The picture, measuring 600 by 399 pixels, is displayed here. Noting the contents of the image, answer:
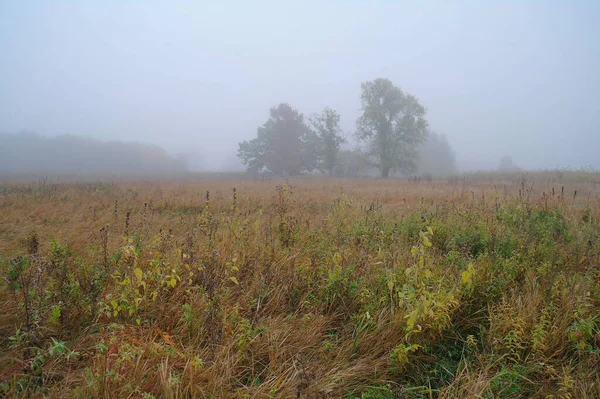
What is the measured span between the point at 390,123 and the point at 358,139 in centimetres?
393

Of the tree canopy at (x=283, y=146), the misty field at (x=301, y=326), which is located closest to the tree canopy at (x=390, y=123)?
the tree canopy at (x=283, y=146)

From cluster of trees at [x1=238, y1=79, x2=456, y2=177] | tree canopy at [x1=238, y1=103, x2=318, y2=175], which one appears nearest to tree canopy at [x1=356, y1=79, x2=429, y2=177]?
cluster of trees at [x1=238, y1=79, x2=456, y2=177]

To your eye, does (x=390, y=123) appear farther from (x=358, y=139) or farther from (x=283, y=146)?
(x=283, y=146)

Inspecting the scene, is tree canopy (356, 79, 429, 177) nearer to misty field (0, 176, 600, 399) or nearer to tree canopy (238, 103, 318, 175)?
tree canopy (238, 103, 318, 175)

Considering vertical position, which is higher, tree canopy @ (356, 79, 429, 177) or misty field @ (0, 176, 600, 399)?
tree canopy @ (356, 79, 429, 177)

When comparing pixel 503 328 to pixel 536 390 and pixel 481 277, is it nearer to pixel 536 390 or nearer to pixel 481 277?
pixel 536 390

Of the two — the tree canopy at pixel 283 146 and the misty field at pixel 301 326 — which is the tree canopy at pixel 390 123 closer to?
the tree canopy at pixel 283 146

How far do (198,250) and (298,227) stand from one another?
1709 mm

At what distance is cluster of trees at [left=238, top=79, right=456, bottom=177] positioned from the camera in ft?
107

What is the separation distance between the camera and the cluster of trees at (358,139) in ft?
107

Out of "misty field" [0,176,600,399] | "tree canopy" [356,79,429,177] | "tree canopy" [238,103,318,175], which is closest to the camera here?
"misty field" [0,176,600,399]

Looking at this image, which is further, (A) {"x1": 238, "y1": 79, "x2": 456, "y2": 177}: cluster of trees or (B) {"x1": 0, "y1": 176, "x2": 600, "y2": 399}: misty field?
(A) {"x1": 238, "y1": 79, "x2": 456, "y2": 177}: cluster of trees

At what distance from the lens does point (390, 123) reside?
33.2 meters

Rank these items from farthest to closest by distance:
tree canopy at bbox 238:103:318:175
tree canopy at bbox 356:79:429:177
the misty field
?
tree canopy at bbox 238:103:318:175, tree canopy at bbox 356:79:429:177, the misty field
